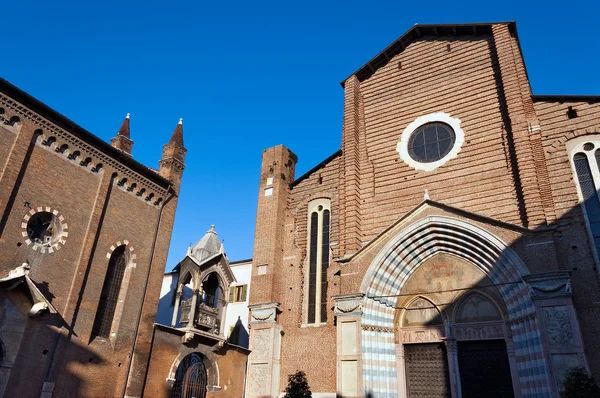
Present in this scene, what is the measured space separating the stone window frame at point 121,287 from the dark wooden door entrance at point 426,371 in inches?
380

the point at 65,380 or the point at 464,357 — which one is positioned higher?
the point at 464,357

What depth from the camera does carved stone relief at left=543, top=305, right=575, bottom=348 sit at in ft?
40.2

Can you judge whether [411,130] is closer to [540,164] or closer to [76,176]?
[540,164]

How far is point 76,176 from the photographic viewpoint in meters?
15.4

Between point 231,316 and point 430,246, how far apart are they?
43.1 ft

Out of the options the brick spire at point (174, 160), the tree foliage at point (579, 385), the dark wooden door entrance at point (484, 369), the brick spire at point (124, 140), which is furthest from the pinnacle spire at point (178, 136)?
the tree foliage at point (579, 385)

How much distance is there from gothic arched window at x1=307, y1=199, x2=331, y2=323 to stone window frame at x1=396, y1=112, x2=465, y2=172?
3617 mm

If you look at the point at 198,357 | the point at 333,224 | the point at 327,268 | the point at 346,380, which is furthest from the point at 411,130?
the point at 198,357

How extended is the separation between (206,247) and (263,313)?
131 inches

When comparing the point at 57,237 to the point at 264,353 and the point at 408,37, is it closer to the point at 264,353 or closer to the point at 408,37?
the point at 264,353

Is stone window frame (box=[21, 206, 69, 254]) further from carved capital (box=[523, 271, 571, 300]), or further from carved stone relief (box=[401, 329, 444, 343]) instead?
carved capital (box=[523, 271, 571, 300])

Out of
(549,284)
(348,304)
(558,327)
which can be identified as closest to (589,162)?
(549,284)

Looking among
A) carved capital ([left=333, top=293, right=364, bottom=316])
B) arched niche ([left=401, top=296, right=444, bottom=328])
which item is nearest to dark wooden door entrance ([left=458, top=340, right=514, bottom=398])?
arched niche ([left=401, top=296, right=444, bottom=328])

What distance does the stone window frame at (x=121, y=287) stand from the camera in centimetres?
1531
